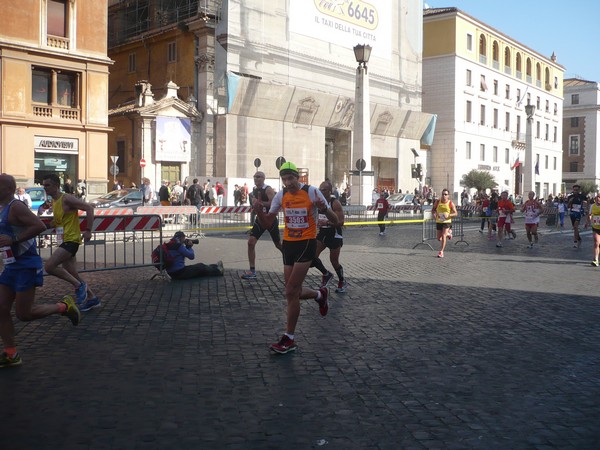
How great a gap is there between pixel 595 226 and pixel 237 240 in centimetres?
1085

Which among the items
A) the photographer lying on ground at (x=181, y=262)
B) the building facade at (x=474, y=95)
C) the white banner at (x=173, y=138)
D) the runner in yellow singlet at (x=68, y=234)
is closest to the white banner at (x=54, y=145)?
the white banner at (x=173, y=138)

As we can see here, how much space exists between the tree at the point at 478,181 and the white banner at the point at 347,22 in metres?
14.1

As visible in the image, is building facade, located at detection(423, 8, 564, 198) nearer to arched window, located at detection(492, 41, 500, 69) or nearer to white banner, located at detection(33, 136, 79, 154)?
arched window, located at detection(492, 41, 500, 69)

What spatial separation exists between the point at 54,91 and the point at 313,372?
101 ft

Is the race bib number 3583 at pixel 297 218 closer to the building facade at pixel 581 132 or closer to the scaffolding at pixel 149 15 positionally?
the scaffolding at pixel 149 15

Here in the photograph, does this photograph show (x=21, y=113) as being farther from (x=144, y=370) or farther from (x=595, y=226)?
(x=144, y=370)

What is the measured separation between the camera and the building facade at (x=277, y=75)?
3875cm

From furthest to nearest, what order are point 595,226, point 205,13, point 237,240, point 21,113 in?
point 205,13
point 21,113
point 237,240
point 595,226

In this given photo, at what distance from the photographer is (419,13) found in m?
53.3

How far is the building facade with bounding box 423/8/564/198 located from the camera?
190 feet

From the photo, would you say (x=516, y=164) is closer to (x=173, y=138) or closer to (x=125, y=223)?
(x=173, y=138)

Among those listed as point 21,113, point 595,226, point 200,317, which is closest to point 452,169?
point 21,113

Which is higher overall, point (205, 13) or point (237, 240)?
point (205, 13)

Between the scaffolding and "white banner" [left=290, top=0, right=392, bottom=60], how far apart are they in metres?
6.45
